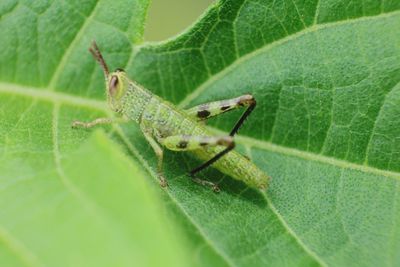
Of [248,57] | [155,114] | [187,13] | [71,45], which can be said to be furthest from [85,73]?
[187,13]

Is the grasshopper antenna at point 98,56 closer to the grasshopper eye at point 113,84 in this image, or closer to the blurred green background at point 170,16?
the grasshopper eye at point 113,84

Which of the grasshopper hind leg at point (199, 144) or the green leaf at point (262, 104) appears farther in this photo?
the grasshopper hind leg at point (199, 144)

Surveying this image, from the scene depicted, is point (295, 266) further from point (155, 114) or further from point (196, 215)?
point (155, 114)

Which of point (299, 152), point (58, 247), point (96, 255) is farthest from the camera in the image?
point (299, 152)

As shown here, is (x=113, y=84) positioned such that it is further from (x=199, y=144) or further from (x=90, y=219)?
(x=90, y=219)

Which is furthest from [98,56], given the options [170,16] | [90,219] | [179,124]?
[170,16]

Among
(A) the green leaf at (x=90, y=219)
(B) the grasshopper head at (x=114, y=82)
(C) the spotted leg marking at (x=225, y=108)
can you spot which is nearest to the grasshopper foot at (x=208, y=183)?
(C) the spotted leg marking at (x=225, y=108)
